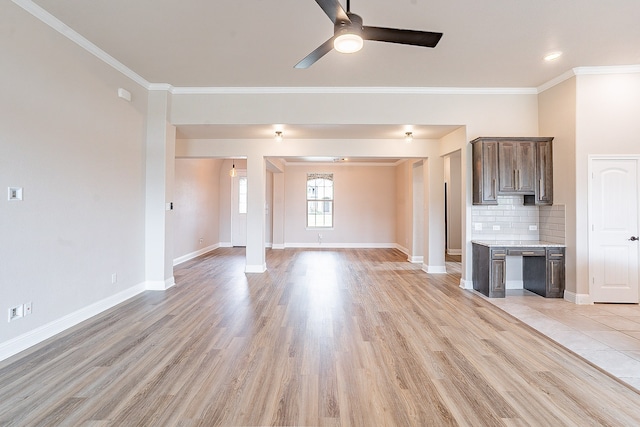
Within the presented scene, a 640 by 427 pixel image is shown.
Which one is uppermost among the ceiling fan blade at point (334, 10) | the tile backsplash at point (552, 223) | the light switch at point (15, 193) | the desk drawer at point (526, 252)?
the ceiling fan blade at point (334, 10)

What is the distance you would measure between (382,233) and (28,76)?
29.2ft

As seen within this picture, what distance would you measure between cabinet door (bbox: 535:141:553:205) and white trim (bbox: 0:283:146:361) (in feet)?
19.7

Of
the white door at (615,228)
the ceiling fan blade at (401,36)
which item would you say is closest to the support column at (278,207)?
the white door at (615,228)

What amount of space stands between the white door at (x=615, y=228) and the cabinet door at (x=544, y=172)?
1.65ft

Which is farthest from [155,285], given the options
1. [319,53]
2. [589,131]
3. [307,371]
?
[589,131]

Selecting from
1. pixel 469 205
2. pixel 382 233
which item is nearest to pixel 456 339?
pixel 469 205

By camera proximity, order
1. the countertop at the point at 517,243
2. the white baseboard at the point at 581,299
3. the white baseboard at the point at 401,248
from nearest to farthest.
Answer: the white baseboard at the point at 581,299, the countertop at the point at 517,243, the white baseboard at the point at 401,248

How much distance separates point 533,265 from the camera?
484cm

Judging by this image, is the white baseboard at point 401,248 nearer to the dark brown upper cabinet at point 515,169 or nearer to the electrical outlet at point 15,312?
the dark brown upper cabinet at point 515,169

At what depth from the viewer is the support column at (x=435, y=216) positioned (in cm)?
635

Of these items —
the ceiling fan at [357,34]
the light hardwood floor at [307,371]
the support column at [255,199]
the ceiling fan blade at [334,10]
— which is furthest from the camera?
the support column at [255,199]

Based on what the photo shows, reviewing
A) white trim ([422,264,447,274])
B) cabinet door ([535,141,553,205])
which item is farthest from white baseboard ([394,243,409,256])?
cabinet door ([535,141,553,205])

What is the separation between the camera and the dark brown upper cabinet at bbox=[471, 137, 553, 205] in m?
4.67

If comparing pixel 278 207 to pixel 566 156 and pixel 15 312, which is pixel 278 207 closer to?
pixel 566 156
